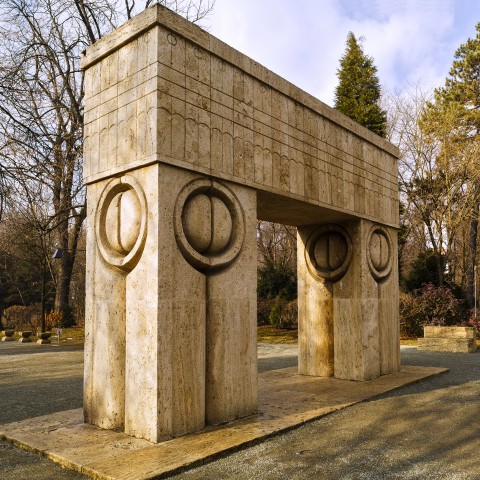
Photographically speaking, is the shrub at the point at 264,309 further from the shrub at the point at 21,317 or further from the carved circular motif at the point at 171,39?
the carved circular motif at the point at 171,39

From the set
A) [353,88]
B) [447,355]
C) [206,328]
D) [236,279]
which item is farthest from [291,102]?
[353,88]

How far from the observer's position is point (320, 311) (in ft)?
25.2

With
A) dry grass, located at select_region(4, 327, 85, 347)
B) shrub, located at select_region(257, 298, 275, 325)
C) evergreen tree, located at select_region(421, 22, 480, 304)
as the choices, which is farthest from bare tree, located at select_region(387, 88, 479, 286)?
dry grass, located at select_region(4, 327, 85, 347)

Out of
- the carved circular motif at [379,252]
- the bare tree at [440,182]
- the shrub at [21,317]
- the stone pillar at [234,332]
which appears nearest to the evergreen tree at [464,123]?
the bare tree at [440,182]

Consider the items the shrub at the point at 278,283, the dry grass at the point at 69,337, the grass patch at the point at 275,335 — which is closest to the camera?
the dry grass at the point at 69,337

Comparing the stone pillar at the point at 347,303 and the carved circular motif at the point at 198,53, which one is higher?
the carved circular motif at the point at 198,53

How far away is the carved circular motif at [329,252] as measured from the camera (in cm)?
756

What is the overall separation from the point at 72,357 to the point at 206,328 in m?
7.92

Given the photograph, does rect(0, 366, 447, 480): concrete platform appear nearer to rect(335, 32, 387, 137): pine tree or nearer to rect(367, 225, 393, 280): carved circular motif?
rect(367, 225, 393, 280): carved circular motif

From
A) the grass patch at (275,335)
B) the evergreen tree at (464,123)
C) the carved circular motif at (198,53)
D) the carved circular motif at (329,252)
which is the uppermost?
the evergreen tree at (464,123)

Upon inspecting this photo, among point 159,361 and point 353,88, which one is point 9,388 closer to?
point 159,361

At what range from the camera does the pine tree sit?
2189 centimetres

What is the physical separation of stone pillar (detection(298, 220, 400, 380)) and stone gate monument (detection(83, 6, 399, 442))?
1713mm

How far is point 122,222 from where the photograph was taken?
15.4ft
